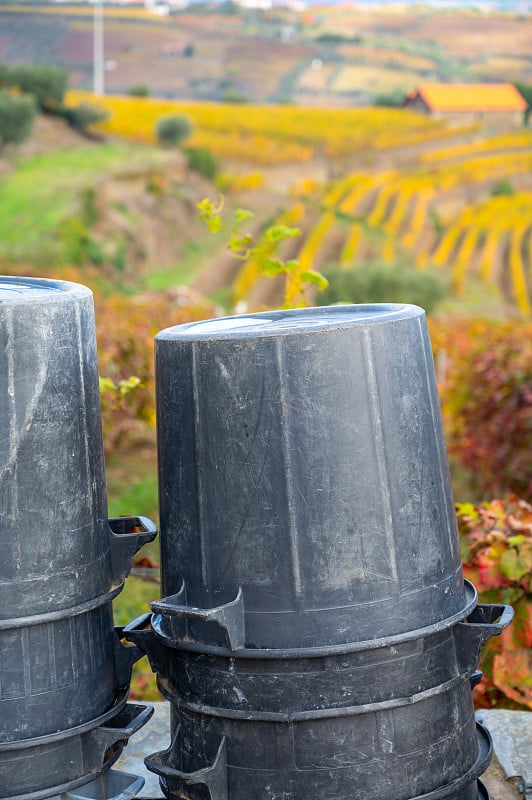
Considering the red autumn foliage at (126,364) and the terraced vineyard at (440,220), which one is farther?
the terraced vineyard at (440,220)

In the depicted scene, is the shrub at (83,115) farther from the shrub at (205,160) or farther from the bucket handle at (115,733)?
the bucket handle at (115,733)

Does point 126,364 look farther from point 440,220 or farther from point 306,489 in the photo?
point 440,220

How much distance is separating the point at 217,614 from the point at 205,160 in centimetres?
3220

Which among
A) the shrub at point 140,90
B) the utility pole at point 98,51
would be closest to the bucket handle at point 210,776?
the utility pole at point 98,51

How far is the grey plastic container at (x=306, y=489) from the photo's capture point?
171 cm

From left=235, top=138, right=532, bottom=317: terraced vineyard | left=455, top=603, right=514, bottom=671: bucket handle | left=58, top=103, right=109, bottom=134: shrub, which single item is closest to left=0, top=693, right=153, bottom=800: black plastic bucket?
left=455, top=603, right=514, bottom=671: bucket handle

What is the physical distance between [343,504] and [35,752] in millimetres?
730

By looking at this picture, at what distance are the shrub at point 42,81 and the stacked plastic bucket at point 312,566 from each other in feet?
109

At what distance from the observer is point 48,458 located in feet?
5.86

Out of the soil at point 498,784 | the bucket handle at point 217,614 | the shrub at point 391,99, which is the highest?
the shrub at point 391,99

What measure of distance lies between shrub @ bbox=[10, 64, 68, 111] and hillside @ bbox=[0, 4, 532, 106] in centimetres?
32

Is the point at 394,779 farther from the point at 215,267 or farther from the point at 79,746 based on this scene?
the point at 215,267

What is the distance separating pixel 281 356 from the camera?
173 centimetres

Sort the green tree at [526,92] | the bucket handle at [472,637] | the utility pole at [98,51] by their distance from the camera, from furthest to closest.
Answer: the utility pole at [98,51] → the green tree at [526,92] → the bucket handle at [472,637]
